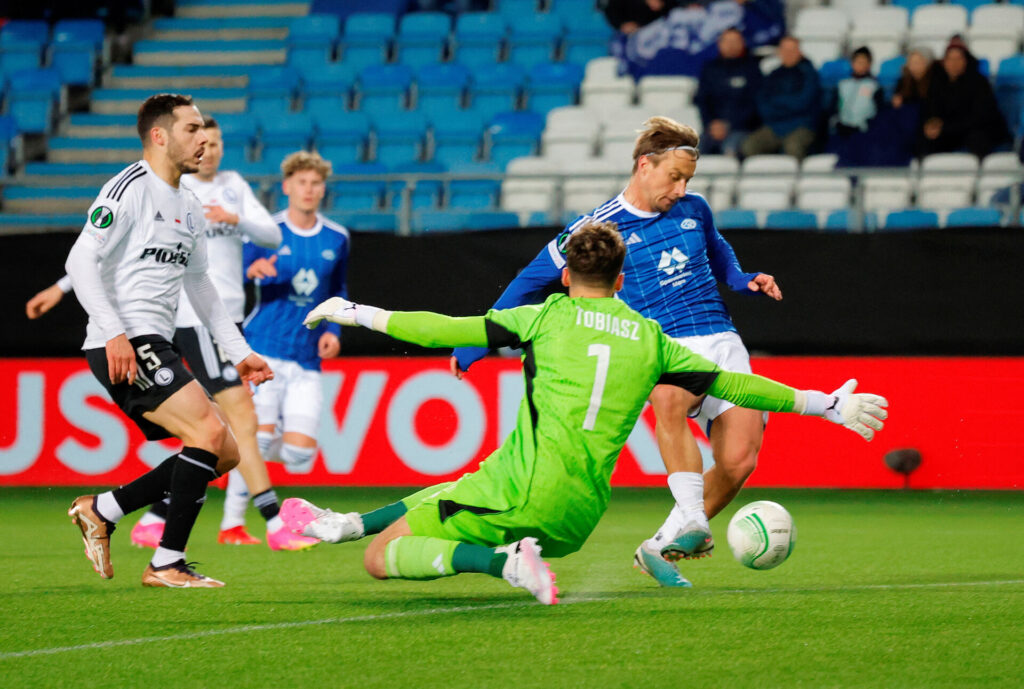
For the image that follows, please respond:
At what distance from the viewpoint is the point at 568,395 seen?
5027mm

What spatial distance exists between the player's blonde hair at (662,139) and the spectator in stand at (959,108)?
6.93m

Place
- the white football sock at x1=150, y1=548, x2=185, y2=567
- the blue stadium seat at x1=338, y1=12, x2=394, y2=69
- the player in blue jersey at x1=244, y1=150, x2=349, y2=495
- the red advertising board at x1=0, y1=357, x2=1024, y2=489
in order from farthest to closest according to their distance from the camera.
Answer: the blue stadium seat at x1=338, y1=12, x2=394, y2=69 < the red advertising board at x1=0, y1=357, x2=1024, y2=489 < the player in blue jersey at x1=244, y1=150, x2=349, y2=495 < the white football sock at x1=150, y1=548, x2=185, y2=567

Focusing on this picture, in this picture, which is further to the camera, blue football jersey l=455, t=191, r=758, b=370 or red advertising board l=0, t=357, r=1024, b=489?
red advertising board l=0, t=357, r=1024, b=489

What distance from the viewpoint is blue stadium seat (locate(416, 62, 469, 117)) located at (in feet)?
49.7

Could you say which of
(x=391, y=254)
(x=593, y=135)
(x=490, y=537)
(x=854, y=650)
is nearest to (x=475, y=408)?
(x=391, y=254)

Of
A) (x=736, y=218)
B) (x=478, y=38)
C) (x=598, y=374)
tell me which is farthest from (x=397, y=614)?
(x=478, y=38)

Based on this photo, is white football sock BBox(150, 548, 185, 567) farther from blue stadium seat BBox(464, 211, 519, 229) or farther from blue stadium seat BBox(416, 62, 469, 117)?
Answer: blue stadium seat BBox(416, 62, 469, 117)

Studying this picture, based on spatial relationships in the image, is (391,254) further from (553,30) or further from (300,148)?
(553,30)

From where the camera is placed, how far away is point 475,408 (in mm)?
10852

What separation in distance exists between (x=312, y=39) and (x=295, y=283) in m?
8.80

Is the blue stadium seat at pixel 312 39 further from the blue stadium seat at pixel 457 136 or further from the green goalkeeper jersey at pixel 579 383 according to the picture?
the green goalkeeper jersey at pixel 579 383

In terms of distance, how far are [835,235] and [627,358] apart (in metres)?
6.06

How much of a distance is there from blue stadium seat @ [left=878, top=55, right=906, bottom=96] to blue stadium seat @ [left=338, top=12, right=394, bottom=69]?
554 cm

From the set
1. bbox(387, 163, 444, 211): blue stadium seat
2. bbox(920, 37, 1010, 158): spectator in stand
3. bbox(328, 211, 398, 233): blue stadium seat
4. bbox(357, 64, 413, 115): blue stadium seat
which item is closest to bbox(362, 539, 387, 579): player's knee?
bbox(328, 211, 398, 233): blue stadium seat
